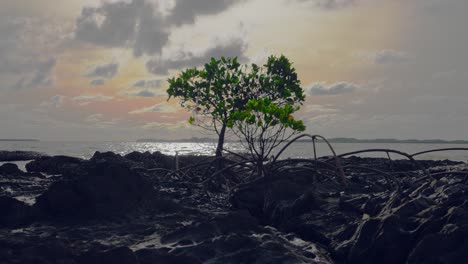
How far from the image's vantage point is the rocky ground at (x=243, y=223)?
6152mm

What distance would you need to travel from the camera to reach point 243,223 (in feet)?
26.0

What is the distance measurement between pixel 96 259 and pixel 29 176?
1506cm

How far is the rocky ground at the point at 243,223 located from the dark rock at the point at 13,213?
0.02 metres

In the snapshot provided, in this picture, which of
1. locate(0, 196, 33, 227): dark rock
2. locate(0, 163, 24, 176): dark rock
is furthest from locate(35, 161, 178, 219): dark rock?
locate(0, 163, 24, 176): dark rock

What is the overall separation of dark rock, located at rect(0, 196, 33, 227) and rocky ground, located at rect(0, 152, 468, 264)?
21 mm

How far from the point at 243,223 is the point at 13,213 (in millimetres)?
5121

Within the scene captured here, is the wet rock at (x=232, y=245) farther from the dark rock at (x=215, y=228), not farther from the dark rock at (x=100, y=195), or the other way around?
the dark rock at (x=100, y=195)

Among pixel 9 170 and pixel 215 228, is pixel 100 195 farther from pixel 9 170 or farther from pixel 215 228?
pixel 9 170

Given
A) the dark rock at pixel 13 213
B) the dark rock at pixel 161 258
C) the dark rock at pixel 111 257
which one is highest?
the dark rock at pixel 13 213

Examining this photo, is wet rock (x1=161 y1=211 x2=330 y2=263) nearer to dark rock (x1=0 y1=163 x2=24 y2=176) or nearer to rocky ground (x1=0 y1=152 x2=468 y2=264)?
rocky ground (x1=0 y1=152 x2=468 y2=264)

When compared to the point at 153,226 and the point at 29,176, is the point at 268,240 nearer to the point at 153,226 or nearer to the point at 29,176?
the point at 153,226

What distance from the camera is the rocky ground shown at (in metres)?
6.15

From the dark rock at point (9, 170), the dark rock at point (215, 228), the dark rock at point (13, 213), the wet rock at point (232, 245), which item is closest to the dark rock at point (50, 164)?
the dark rock at point (9, 170)

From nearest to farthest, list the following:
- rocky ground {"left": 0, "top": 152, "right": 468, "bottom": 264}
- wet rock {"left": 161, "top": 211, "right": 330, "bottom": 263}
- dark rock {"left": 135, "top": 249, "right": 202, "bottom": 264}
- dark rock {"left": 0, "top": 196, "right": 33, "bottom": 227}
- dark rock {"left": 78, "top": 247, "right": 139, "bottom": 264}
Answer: dark rock {"left": 78, "top": 247, "right": 139, "bottom": 264}, rocky ground {"left": 0, "top": 152, "right": 468, "bottom": 264}, dark rock {"left": 135, "top": 249, "right": 202, "bottom": 264}, wet rock {"left": 161, "top": 211, "right": 330, "bottom": 263}, dark rock {"left": 0, "top": 196, "right": 33, "bottom": 227}
